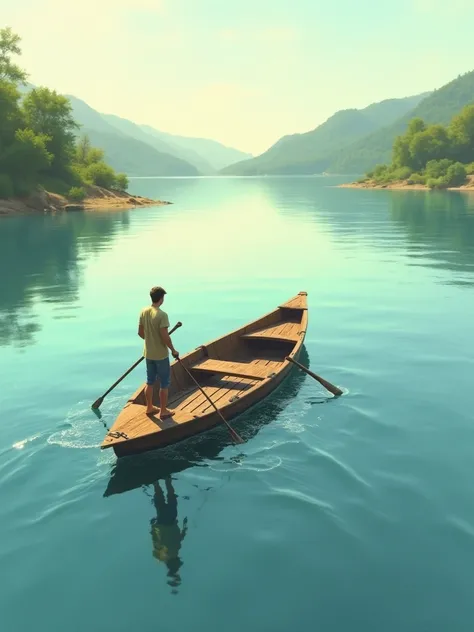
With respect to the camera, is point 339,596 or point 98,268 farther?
point 98,268

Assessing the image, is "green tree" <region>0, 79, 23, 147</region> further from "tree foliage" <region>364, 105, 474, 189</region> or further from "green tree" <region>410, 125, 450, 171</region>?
"green tree" <region>410, 125, 450, 171</region>

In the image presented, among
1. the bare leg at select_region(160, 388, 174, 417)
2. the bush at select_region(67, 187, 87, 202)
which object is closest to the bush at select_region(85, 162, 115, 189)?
the bush at select_region(67, 187, 87, 202)

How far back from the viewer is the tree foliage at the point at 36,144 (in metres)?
89.5

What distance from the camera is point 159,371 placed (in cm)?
1273

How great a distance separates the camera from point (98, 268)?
3962 cm

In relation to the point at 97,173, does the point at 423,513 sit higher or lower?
lower

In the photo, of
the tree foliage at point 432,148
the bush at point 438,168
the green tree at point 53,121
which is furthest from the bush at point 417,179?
the green tree at point 53,121

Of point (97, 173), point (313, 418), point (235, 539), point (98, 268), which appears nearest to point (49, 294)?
point (98, 268)

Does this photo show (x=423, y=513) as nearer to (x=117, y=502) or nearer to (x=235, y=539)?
(x=235, y=539)

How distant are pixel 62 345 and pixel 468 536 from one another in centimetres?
1638

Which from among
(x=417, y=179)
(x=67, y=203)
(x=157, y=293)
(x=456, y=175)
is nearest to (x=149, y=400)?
(x=157, y=293)

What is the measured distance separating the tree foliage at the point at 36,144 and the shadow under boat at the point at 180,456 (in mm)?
83760

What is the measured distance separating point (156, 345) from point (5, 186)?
84058 mm

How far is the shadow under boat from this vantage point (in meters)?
11.6
